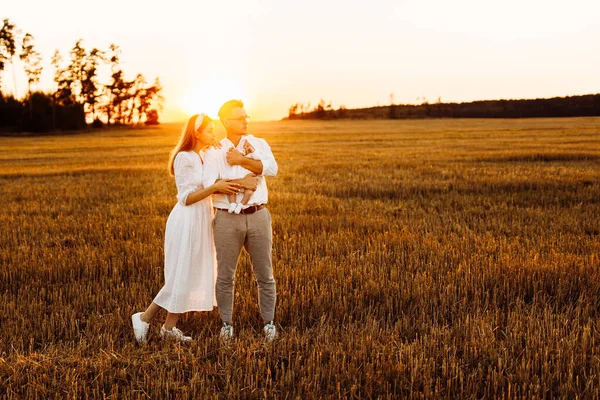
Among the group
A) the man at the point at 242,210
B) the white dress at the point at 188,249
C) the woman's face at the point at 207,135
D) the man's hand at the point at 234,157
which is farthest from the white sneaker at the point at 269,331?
the woman's face at the point at 207,135

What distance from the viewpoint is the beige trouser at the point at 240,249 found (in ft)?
15.4

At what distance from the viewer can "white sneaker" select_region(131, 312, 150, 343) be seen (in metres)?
4.89

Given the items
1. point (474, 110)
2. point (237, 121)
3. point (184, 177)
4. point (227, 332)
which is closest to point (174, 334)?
point (227, 332)

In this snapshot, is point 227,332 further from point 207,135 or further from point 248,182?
point 207,135

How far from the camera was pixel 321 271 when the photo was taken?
22.9 ft

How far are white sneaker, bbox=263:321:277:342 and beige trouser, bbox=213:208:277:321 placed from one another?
0.06 metres

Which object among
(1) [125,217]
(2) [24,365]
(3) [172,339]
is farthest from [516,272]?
(1) [125,217]

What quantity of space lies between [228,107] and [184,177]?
2.43 ft

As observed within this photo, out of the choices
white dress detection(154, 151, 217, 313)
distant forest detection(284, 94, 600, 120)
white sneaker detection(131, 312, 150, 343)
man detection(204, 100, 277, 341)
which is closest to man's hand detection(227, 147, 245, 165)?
man detection(204, 100, 277, 341)

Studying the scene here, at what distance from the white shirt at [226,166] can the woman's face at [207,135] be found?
0.28 feet

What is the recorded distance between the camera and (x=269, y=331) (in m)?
4.84

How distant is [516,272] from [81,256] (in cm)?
604

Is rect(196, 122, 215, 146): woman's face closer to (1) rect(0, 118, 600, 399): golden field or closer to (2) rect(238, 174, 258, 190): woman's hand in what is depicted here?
(2) rect(238, 174, 258, 190): woman's hand

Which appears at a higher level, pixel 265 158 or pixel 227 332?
pixel 265 158
